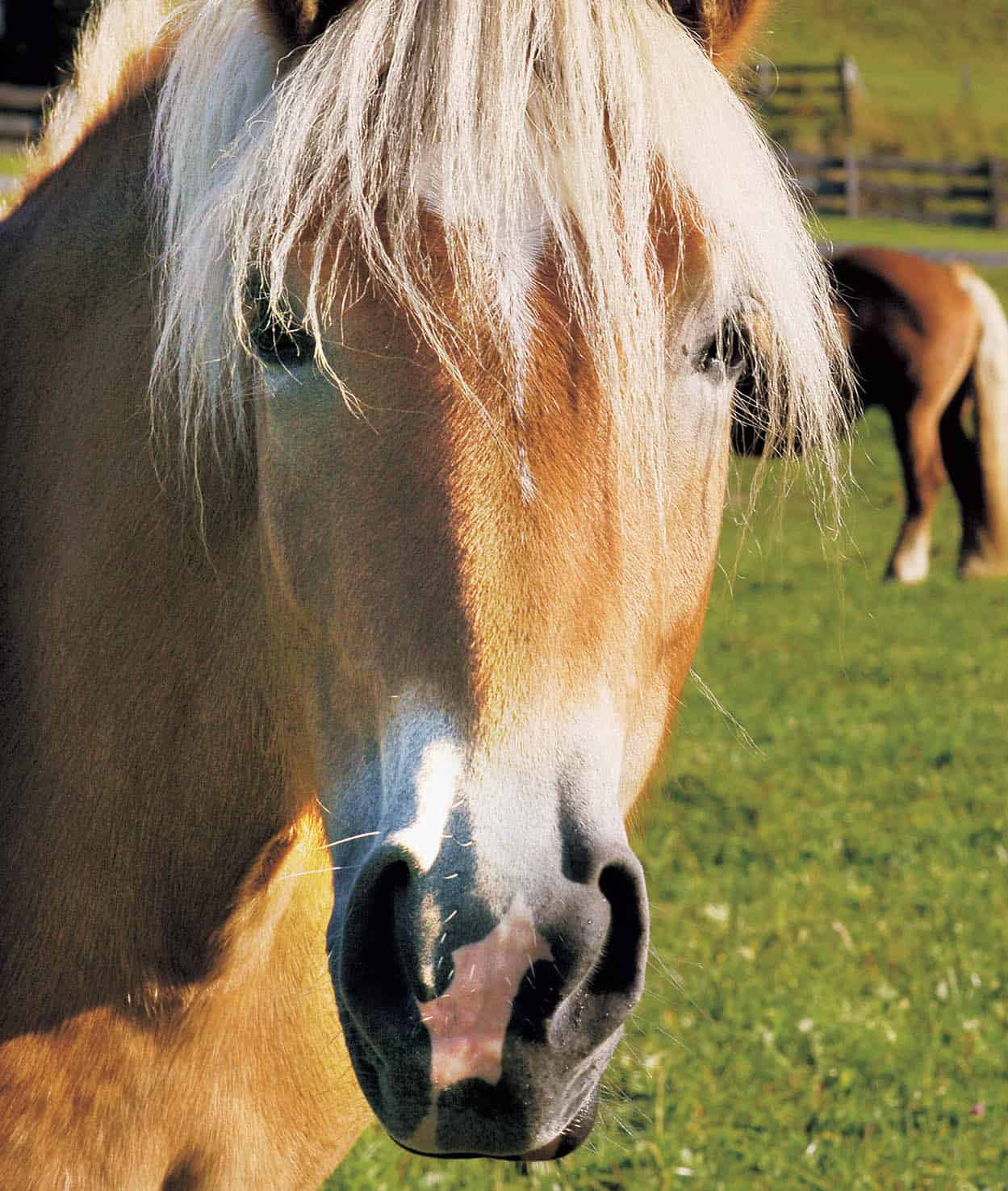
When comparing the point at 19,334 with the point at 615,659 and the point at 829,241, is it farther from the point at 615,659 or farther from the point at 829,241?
the point at 829,241

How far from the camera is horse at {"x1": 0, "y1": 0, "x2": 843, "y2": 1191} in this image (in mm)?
1317

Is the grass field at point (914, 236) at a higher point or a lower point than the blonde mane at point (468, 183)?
lower

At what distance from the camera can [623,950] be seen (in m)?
1.36

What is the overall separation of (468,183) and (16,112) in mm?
23790

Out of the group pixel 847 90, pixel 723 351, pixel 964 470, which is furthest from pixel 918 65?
pixel 723 351

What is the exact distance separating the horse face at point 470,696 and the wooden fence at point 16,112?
21.6 meters

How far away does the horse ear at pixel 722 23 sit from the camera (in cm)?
177

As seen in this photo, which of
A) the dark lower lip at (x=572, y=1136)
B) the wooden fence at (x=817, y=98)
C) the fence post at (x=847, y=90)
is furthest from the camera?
the wooden fence at (x=817, y=98)

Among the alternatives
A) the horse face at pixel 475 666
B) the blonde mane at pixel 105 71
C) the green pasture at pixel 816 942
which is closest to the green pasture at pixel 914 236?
the green pasture at pixel 816 942

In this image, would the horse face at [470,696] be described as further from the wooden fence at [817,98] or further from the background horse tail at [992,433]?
the wooden fence at [817,98]

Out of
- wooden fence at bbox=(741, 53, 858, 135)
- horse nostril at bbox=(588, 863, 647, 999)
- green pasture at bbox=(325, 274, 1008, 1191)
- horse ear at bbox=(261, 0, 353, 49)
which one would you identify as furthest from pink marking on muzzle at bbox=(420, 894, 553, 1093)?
wooden fence at bbox=(741, 53, 858, 135)

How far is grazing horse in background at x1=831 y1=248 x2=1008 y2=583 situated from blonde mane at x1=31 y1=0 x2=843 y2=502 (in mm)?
8301

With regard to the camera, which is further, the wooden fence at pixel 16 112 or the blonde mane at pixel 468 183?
the wooden fence at pixel 16 112

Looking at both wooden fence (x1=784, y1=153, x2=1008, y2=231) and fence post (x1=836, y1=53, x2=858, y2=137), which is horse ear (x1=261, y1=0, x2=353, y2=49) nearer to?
wooden fence (x1=784, y1=153, x2=1008, y2=231)
